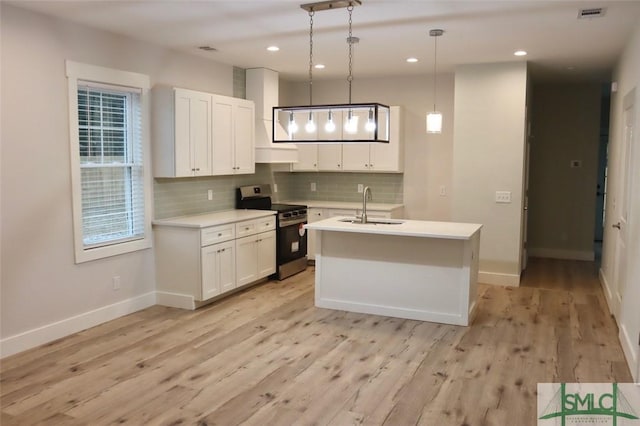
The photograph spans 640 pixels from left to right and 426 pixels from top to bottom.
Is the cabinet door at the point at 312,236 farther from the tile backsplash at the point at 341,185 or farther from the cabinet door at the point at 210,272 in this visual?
the cabinet door at the point at 210,272

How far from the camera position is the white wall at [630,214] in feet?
12.7

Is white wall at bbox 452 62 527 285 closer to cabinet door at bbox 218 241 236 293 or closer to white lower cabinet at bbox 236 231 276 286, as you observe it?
white lower cabinet at bbox 236 231 276 286

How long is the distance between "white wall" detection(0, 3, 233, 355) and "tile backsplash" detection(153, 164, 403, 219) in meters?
1.04

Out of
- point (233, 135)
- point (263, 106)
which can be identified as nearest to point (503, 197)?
point (263, 106)

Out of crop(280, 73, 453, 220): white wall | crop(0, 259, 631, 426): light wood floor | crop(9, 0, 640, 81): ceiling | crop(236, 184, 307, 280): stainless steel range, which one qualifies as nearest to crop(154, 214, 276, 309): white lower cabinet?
crop(0, 259, 631, 426): light wood floor

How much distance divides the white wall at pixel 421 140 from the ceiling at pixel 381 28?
2.72 feet

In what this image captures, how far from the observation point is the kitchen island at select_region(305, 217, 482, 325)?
4.80 m

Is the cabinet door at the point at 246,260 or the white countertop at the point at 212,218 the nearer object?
the white countertop at the point at 212,218

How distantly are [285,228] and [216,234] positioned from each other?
1352 mm

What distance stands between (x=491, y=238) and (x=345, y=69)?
2733 millimetres

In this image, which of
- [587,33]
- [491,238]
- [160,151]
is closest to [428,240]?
[491,238]

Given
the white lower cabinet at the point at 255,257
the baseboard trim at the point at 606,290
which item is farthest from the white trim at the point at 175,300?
the baseboard trim at the point at 606,290

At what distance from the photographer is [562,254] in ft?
27.0

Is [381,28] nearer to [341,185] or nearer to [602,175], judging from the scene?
[341,185]
